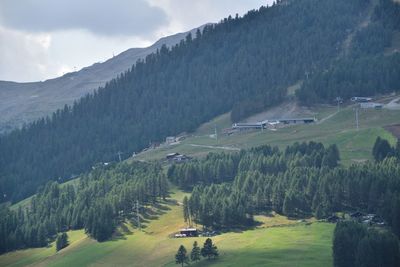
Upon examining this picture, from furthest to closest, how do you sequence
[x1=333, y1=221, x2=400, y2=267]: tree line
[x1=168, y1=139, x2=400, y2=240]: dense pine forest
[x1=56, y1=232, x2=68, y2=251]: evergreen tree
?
[x1=56, y1=232, x2=68, y2=251]: evergreen tree < [x1=168, y1=139, x2=400, y2=240]: dense pine forest < [x1=333, y1=221, x2=400, y2=267]: tree line

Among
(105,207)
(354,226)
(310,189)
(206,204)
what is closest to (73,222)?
(105,207)

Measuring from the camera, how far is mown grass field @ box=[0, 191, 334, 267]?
406 ft

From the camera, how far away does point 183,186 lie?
19875cm

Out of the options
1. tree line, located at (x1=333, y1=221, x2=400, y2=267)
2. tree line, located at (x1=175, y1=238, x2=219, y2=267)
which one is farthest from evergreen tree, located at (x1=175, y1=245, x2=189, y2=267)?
tree line, located at (x1=333, y1=221, x2=400, y2=267)

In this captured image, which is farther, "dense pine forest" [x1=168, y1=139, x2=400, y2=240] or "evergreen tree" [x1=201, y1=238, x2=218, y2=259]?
"dense pine forest" [x1=168, y1=139, x2=400, y2=240]

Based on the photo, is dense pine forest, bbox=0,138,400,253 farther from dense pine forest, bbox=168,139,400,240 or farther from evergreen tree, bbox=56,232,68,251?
evergreen tree, bbox=56,232,68,251

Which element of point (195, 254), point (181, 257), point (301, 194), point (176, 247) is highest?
point (301, 194)

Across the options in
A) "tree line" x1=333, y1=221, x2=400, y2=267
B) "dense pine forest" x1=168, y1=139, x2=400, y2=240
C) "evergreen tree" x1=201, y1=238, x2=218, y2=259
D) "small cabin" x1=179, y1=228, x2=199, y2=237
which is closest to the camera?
"tree line" x1=333, y1=221, x2=400, y2=267

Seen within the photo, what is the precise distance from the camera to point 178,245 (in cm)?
14438

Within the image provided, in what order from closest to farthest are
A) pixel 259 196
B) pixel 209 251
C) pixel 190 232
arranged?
pixel 209 251 → pixel 190 232 → pixel 259 196

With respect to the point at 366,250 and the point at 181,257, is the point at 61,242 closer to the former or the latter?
the point at 181,257

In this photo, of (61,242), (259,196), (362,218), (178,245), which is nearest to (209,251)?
(178,245)

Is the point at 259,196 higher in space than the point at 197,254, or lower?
higher

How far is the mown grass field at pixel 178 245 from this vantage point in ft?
406
